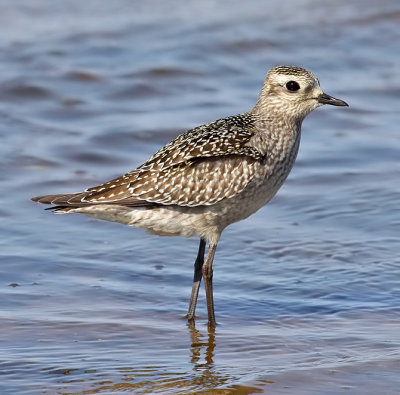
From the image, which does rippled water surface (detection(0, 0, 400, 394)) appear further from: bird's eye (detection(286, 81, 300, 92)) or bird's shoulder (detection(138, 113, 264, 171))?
bird's eye (detection(286, 81, 300, 92))

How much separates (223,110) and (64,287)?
241 inches

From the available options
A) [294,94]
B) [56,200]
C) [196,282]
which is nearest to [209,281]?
[196,282]

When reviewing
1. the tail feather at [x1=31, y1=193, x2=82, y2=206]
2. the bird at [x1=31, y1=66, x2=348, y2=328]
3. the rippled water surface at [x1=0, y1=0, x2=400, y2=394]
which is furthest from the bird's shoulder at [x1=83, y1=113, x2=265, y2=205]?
the rippled water surface at [x1=0, y1=0, x2=400, y2=394]

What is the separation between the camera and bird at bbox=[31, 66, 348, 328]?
855cm

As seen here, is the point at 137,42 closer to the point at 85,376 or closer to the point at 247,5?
the point at 247,5

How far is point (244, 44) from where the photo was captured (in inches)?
717

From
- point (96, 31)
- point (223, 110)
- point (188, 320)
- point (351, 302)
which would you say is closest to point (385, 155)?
point (223, 110)

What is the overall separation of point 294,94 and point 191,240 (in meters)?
2.33

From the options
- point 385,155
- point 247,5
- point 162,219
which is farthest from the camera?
point 247,5

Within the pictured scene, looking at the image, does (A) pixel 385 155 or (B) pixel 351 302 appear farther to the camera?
(A) pixel 385 155

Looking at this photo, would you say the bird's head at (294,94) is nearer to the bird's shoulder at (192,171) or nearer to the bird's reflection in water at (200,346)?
the bird's shoulder at (192,171)

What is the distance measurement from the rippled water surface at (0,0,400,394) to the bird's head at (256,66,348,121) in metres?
1.62

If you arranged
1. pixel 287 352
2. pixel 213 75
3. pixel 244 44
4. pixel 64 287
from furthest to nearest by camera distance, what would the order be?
pixel 244 44 < pixel 213 75 < pixel 64 287 < pixel 287 352

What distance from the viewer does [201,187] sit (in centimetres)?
858
